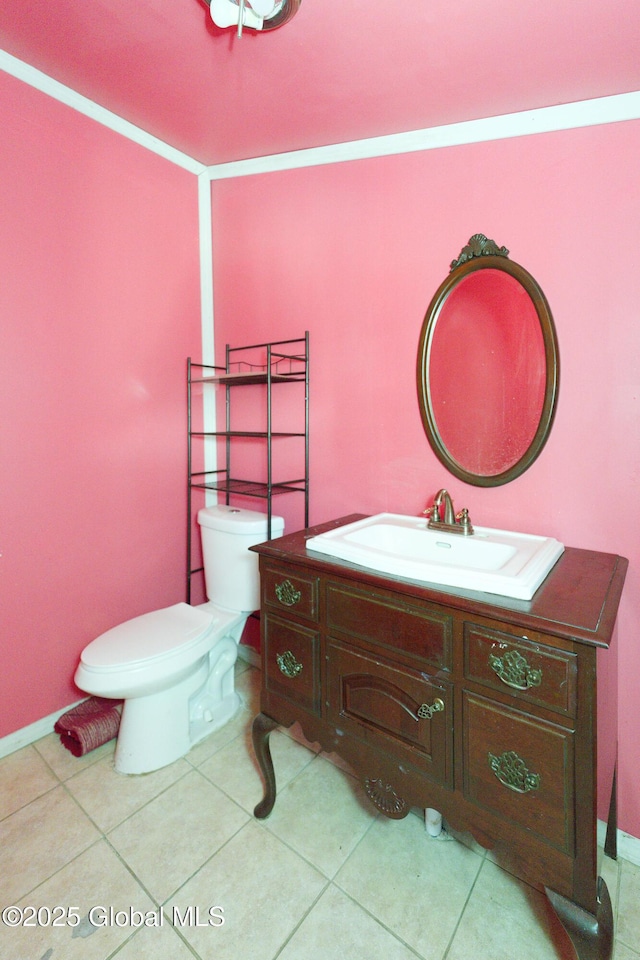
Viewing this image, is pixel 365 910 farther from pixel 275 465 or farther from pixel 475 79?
pixel 475 79

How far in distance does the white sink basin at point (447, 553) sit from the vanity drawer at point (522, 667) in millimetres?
106

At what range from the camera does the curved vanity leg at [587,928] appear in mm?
915


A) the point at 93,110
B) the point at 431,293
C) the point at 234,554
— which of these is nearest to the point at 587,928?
the point at 234,554

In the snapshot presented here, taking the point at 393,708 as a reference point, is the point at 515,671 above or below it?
above

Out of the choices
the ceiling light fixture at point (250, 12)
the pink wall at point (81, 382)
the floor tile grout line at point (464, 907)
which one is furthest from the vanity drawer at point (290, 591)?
the ceiling light fixture at point (250, 12)

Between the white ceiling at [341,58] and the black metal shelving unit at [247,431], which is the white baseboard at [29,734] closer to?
the black metal shelving unit at [247,431]

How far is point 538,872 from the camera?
3.22 feet

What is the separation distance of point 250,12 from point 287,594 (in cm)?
161

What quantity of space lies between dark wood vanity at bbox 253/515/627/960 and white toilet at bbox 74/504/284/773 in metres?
0.51

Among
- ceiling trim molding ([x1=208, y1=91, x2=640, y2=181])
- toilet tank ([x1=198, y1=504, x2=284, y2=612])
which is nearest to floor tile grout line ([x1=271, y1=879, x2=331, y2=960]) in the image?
toilet tank ([x1=198, y1=504, x2=284, y2=612])

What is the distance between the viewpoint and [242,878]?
4.37 feet

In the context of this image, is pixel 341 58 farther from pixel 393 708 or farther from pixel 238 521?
pixel 393 708

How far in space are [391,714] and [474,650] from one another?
1.07 feet

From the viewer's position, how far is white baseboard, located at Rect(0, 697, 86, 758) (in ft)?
5.82
